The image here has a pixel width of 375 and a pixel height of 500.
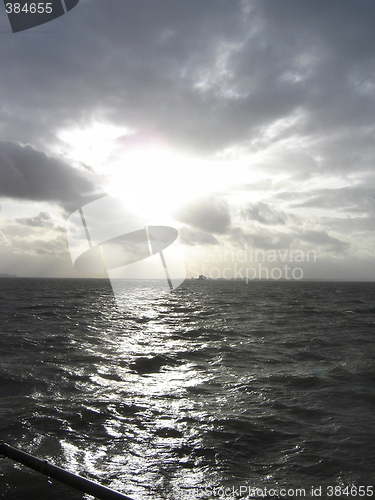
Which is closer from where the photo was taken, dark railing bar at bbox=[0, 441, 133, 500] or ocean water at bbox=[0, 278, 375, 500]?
dark railing bar at bbox=[0, 441, 133, 500]

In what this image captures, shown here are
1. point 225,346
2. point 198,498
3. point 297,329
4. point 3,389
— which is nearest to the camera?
point 198,498

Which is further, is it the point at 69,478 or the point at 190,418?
the point at 190,418

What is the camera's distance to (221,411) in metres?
8.30

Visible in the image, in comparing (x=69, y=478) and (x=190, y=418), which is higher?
(x=69, y=478)

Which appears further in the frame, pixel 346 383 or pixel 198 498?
pixel 346 383

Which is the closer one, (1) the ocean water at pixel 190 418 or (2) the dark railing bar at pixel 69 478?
(2) the dark railing bar at pixel 69 478

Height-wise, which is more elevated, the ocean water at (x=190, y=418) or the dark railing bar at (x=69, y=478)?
the dark railing bar at (x=69, y=478)

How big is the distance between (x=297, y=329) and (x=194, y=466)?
58.2 ft

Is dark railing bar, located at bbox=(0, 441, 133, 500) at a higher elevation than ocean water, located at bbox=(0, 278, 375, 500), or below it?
higher

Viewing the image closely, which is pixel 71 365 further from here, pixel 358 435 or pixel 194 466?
pixel 358 435

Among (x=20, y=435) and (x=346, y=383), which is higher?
(x=20, y=435)

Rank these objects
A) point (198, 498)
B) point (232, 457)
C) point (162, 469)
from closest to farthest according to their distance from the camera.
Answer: point (198, 498) → point (162, 469) → point (232, 457)

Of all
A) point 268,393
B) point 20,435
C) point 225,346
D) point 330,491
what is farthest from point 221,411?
point 225,346

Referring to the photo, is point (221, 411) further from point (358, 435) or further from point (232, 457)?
point (358, 435)
